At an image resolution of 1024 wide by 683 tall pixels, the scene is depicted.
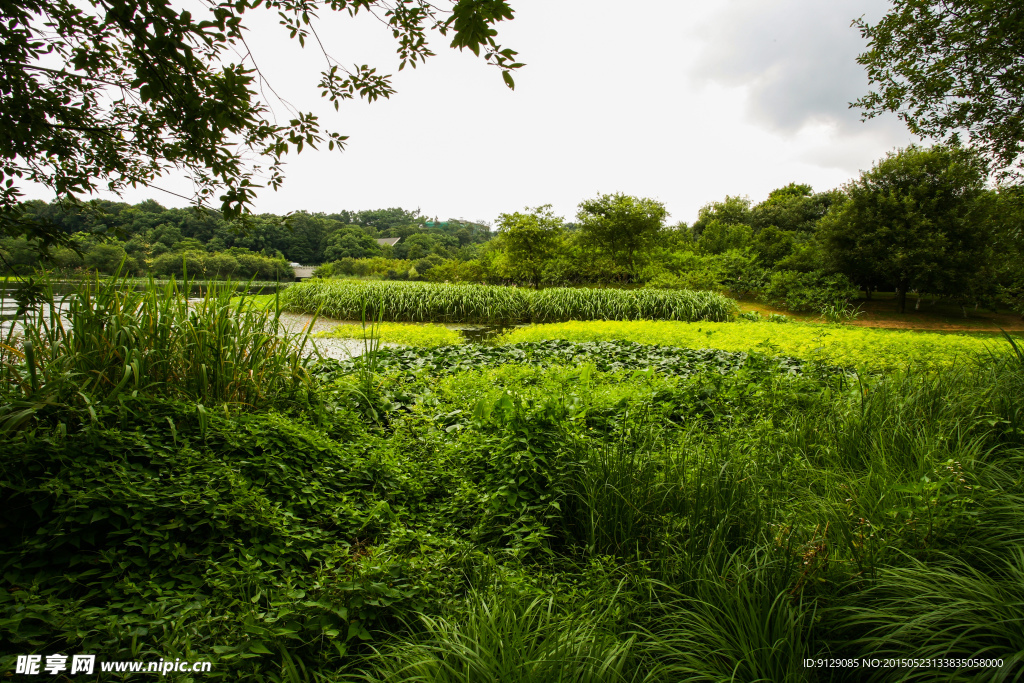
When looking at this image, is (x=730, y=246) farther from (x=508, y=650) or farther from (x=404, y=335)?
(x=508, y=650)

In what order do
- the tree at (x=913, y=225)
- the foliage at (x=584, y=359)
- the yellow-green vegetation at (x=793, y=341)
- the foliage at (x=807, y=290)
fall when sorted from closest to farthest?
the foliage at (x=584, y=359)
the yellow-green vegetation at (x=793, y=341)
the tree at (x=913, y=225)
the foliage at (x=807, y=290)

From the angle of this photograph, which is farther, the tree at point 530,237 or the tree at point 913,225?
the tree at point 530,237

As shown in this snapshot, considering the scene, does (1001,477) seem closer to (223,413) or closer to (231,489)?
(231,489)

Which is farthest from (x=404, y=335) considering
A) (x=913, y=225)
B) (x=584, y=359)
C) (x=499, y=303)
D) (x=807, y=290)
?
(x=913, y=225)

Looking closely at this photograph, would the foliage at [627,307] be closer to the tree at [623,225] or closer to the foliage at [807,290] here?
the foliage at [807,290]

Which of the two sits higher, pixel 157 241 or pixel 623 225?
pixel 623 225

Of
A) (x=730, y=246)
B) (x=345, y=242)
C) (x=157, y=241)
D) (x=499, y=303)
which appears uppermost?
(x=730, y=246)

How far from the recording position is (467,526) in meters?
2.07

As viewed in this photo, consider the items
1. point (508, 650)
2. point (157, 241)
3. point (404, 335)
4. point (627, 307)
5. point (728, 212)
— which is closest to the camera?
point (508, 650)

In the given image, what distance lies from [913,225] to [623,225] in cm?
835

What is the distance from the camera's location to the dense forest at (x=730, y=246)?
304 cm

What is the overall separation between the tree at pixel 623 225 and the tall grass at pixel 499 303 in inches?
237

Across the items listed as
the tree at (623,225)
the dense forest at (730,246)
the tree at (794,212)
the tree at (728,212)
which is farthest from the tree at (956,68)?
the tree at (728,212)

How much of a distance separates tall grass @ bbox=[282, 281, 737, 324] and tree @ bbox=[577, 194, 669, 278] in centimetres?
601
